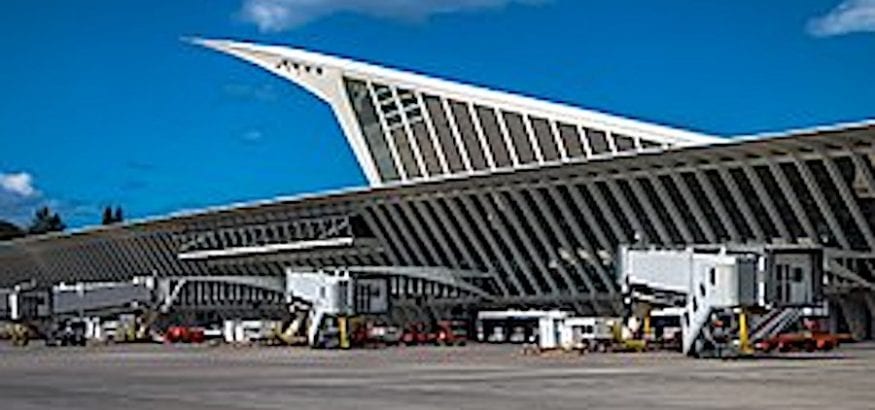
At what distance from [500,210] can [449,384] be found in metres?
53.9

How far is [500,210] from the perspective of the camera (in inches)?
3418

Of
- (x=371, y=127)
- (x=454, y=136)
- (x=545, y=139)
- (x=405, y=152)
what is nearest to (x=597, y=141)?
(x=545, y=139)

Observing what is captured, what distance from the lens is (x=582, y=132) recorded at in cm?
9231

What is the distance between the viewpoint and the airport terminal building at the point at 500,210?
230 feet

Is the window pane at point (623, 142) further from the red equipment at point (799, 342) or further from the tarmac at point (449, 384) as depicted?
the tarmac at point (449, 384)

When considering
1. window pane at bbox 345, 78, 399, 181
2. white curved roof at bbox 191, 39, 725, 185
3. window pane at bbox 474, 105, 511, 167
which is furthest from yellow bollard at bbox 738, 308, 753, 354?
window pane at bbox 345, 78, 399, 181

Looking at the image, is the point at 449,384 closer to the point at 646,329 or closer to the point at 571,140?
the point at 646,329

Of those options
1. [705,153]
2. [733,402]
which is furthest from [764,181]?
[733,402]

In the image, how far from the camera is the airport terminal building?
7006 cm

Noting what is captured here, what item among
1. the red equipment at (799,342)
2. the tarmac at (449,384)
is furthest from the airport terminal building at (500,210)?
the tarmac at (449,384)

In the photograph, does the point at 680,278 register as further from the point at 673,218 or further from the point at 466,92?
the point at 466,92

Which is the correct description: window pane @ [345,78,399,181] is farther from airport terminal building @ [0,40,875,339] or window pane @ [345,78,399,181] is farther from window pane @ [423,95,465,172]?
window pane @ [423,95,465,172]

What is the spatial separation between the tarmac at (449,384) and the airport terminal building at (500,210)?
1406cm

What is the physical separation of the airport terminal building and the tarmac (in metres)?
14.1
